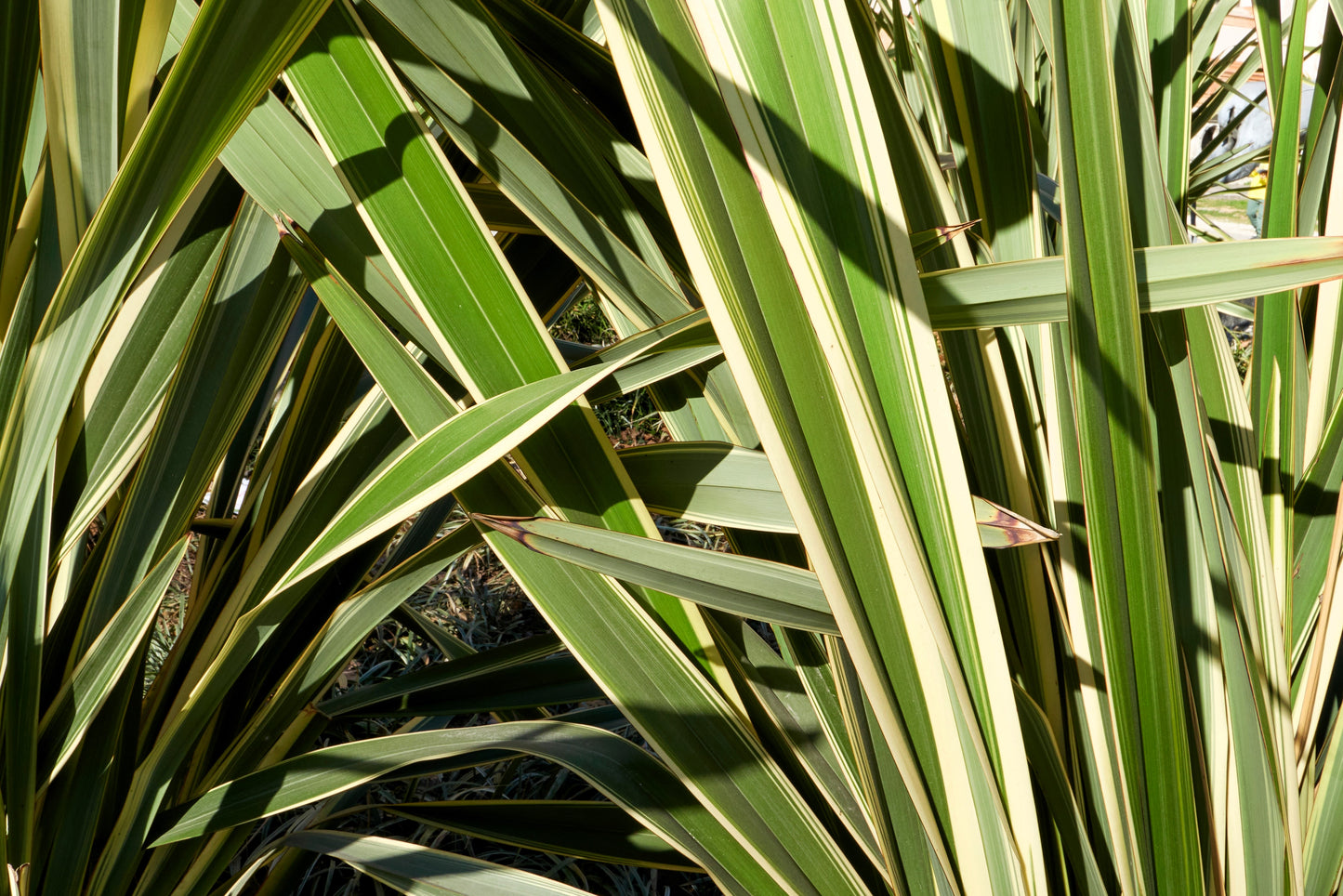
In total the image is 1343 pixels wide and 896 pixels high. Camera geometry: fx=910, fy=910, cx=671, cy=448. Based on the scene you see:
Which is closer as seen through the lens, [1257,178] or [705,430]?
[705,430]

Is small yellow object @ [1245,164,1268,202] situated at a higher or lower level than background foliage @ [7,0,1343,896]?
lower

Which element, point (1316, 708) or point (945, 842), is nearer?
point (945, 842)

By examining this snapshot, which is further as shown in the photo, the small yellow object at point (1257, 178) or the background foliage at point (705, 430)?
the small yellow object at point (1257, 178)

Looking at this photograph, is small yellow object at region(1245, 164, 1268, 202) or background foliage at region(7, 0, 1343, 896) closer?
background foliage at region(7, 0, 1343, 896)

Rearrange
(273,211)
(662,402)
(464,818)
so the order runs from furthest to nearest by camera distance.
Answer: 1. (464,818)
2. (662,402)
3. (273,211)

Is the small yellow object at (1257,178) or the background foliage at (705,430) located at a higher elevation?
the background foliage at (705,430)

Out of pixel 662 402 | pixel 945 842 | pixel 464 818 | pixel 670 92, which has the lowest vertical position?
pixel 464 818

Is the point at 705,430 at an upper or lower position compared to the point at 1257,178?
upper

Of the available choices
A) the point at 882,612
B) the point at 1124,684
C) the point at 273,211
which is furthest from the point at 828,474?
the point at 273,211

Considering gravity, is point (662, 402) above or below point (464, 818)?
above

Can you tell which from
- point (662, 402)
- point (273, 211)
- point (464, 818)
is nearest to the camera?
point (273, 211)

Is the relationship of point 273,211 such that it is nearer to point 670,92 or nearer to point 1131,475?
point 670,92

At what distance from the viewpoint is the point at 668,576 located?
0.32 meters

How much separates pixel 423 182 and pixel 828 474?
201mm
